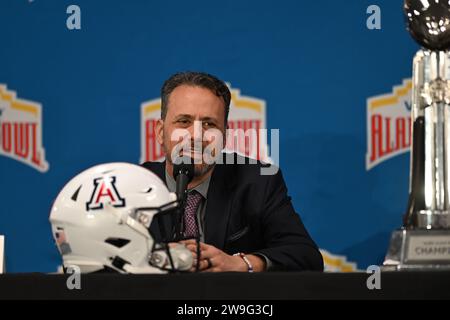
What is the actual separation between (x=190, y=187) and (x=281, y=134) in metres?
0.30

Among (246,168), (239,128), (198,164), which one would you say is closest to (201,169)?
(198,164)

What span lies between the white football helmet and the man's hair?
676 millimetres

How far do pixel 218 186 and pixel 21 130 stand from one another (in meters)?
Result: 0.60

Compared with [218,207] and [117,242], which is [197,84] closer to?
[218,207]

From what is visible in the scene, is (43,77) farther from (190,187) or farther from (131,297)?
(131,297)

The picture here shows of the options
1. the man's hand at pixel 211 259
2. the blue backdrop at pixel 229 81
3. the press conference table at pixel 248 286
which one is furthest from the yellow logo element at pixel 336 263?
the press conference table at pixel 248 286

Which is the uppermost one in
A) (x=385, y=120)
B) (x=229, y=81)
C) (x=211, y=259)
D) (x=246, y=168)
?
(x=229, y=81)

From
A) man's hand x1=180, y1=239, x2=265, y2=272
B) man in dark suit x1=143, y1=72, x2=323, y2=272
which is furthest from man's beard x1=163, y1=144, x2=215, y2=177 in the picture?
man's hand x1=180, y1=239, x2=265, y2=272

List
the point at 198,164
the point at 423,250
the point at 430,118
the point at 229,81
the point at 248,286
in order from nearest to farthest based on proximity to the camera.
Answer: the point at 248,286 < the point at 423,250 < the point at 430,118 < the point at 198,164 < the point at 229,81

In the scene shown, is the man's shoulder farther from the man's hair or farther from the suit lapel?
the man's hair

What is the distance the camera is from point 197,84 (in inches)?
82.8

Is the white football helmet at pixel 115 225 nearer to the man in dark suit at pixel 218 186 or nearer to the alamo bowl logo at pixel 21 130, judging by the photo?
the man in dark suit at pixel 218 186

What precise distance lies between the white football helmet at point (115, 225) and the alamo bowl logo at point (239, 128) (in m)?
0.86
